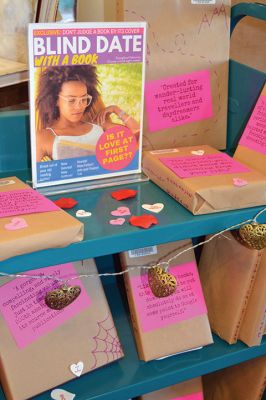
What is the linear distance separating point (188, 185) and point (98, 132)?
0.21 m

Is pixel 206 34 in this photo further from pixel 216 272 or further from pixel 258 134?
pixel 216 272

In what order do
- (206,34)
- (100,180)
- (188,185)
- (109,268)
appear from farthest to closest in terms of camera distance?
(109,268) → (206,34) → (100,180) → (188,185)

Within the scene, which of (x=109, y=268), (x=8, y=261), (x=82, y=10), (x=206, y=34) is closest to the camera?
(x=8, y=261)

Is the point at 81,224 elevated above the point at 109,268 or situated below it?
above

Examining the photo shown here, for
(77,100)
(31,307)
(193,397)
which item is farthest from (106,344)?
(77,100)

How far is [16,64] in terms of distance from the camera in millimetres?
1517

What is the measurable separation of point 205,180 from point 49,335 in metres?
0.43

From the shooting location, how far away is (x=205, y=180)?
104cm

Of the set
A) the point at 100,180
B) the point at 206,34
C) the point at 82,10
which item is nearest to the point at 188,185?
the point at 100,180

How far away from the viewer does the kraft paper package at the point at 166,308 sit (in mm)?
1149

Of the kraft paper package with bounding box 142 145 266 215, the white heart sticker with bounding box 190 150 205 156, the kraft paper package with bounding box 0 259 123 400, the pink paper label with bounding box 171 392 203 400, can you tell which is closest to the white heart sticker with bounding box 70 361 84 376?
the kraft paper package with bounding box 0 259 123 400

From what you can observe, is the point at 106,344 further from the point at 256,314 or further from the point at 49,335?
the point at 256,314

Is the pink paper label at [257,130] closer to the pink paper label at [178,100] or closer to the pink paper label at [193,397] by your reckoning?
the pink paper label at [178,100]

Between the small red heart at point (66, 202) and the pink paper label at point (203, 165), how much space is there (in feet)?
0.68
